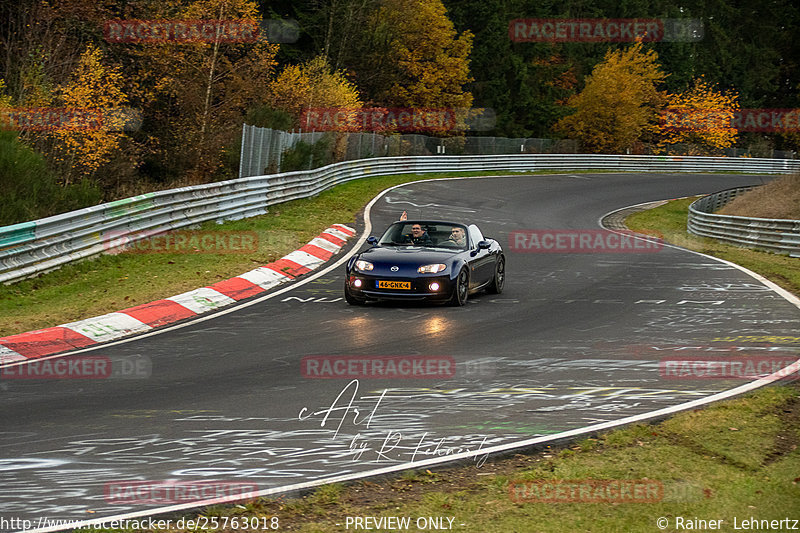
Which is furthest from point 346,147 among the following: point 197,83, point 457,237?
point 457,237

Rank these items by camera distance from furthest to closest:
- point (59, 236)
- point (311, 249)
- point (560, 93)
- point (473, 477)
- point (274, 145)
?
point (560, 93)
point (274, 145)
point (311, 249)
point (59, 236)
point (473, 477)

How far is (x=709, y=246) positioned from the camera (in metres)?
26.7

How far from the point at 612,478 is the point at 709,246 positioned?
21.6 metres

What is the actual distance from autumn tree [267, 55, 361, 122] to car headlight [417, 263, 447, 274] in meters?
33.3

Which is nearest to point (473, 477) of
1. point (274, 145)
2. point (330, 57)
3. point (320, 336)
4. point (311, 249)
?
point (320, 336)

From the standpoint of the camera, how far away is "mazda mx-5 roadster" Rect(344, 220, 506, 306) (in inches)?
566

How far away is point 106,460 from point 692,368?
6.08 metres

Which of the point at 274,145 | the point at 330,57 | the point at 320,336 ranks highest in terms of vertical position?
the point at 330,57

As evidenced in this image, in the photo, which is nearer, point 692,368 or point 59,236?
point 692,368

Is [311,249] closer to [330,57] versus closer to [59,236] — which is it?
[59,236]

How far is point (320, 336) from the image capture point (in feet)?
39.3

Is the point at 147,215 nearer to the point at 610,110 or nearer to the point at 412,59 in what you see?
the point at 412,59

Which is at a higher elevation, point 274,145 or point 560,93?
point 560,93

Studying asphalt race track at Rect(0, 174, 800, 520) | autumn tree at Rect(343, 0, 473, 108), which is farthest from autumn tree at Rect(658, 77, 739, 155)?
asphalt race track at Rect(0, 174, 800, 520)
